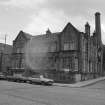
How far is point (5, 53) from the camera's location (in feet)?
195

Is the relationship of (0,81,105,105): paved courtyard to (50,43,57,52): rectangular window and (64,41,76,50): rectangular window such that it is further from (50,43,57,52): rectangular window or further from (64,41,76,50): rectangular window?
(50,43,57,52): rectangular window

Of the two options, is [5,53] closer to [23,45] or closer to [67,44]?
[23,45]

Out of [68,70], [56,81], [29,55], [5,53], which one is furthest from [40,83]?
[5,53]

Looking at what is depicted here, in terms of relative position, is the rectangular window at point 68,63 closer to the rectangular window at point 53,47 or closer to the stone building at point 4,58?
the rectangular window at point 53,47

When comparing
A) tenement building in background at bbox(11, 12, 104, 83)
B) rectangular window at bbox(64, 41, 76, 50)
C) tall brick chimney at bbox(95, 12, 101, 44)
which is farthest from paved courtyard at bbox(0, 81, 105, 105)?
tall brick chimney at bbox(95, 12, 101, 44)

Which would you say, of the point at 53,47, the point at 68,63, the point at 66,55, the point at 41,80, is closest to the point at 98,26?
the point at 53,47

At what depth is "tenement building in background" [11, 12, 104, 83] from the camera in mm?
34656

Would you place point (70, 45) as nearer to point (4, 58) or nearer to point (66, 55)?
point (66, 55)

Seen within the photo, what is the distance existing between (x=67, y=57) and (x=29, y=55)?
1102 cm

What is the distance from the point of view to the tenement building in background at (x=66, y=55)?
114 ft

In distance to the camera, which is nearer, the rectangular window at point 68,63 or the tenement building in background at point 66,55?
the tenement building in background at point 66,55

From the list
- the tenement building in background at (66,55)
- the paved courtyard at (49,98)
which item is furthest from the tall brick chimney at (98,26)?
the paved courtyard at (49,98)

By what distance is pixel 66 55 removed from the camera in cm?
3600

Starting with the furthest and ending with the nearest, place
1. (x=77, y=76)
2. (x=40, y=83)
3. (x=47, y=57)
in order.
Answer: (x=47, y=57) → (x=77, y=76) → (x=40, y=83)
